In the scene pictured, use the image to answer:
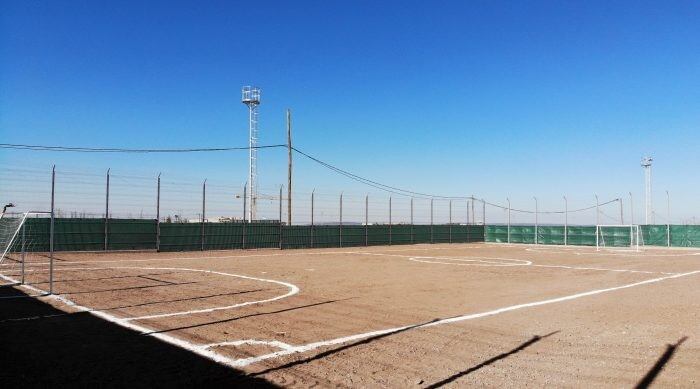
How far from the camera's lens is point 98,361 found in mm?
5113

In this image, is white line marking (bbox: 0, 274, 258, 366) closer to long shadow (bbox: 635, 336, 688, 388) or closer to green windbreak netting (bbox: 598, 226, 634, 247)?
long shadow (bbox: 635, 336, 688, 388)

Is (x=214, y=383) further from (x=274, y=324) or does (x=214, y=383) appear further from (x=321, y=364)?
(x=274, y=324)

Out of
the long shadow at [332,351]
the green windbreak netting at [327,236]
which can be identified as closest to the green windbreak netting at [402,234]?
the green windbreak netting at [327,236]

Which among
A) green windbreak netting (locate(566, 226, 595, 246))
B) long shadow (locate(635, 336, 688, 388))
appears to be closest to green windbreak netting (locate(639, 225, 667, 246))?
green windbreak netting (locate(566, 226, 595, 246))

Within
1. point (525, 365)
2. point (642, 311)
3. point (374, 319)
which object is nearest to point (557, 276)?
point (642, 311)

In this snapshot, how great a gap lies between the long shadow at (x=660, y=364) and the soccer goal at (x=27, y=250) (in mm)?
9471

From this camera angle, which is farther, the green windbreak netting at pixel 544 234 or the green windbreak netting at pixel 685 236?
the green windbreak netting at pixel 544 234

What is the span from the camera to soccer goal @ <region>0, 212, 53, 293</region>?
11.1 m

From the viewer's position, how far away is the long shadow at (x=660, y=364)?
479cm

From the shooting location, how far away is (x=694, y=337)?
21.9 ft

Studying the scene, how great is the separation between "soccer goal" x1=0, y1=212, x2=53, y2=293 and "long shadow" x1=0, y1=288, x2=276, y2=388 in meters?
3.72

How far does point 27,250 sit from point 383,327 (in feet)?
65.1

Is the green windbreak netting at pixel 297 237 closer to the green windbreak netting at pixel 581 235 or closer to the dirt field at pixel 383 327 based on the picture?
the dirt field at pixel 383 327

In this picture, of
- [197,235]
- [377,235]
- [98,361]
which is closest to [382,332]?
[98,361]
